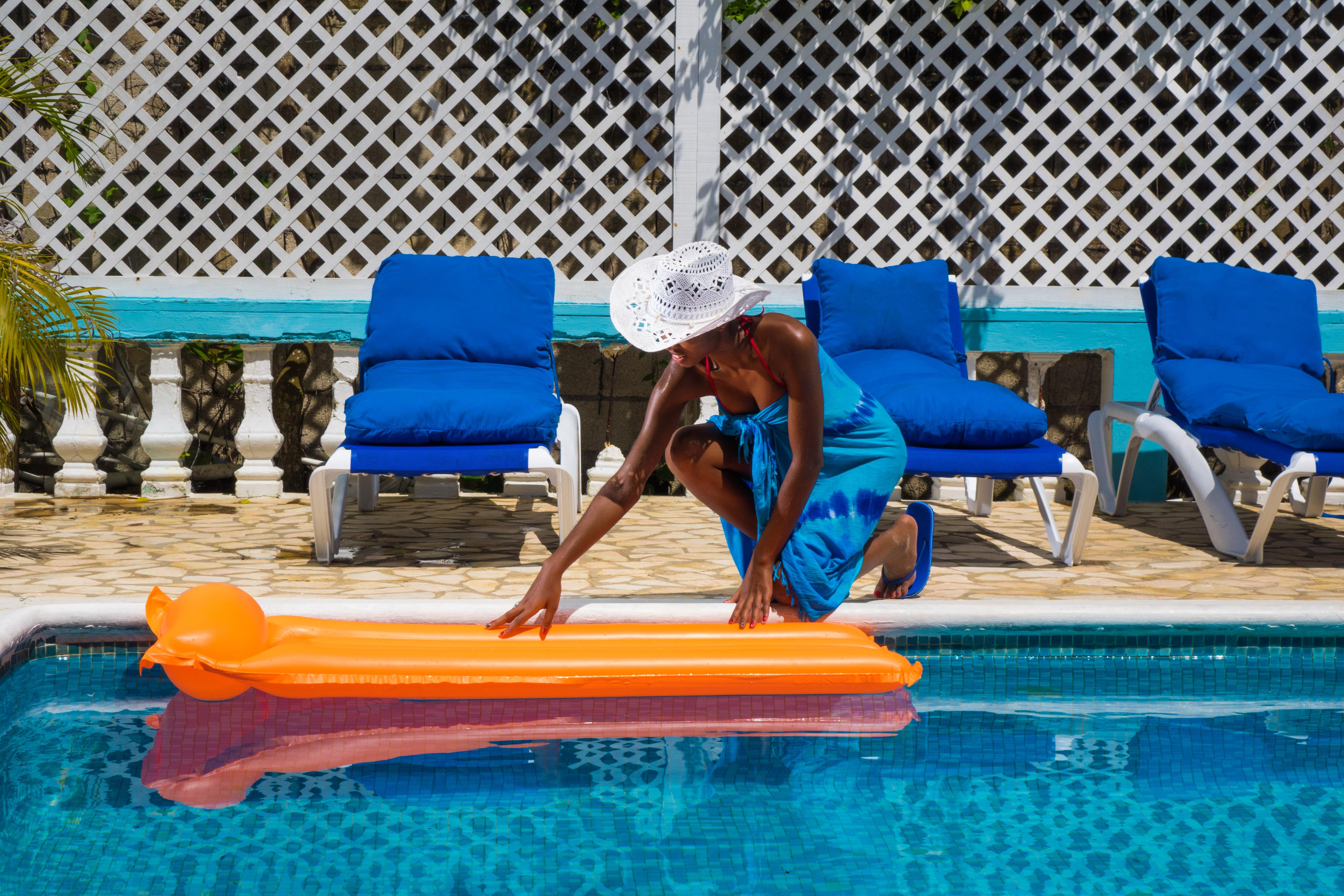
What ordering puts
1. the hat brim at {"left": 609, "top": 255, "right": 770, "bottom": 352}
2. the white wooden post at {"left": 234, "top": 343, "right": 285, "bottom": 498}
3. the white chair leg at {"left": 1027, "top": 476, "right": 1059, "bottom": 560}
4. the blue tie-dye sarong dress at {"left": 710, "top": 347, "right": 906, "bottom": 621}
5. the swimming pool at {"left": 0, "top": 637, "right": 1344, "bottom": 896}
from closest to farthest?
the swimming pool at {"left": 0, "top": 637, "right": 1344, "bottom": 896} < the hat brim at {"left": 609, "top": 255, "right": 770, "bottom": 352} < the blue tie-dye sarong dress at {"left": 710, "top": 347, "right": 906, "bottom": 621} < the white chair leg at {"left": 1027, "top": 476, "right": 1059, "bottom": 560} < the white wooden post at {"left": 234, "top": 343, "right": 285, "bottom": 498}

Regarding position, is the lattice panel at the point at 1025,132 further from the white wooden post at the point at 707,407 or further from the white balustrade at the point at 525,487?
the white balustrade at the point at 525,487

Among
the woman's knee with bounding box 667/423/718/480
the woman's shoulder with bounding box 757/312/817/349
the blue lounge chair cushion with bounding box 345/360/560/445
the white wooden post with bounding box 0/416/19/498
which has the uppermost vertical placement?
the woman's shoulder with bounding box 757/312/817/349

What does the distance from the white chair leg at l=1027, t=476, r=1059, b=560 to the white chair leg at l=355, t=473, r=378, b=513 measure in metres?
2.68

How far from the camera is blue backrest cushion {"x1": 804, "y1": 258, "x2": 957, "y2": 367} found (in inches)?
193

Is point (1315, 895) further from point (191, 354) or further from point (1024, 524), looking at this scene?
point (191, 354)

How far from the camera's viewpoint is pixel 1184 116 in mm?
6309

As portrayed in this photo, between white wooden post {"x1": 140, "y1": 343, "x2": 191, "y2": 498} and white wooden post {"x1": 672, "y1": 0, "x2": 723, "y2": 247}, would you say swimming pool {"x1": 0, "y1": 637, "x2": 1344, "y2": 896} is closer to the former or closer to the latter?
white wooden post {"x1": 140, "y1": 343, "x2": 191, "y2": 498}

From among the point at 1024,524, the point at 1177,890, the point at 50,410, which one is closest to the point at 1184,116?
the point at 1024,524

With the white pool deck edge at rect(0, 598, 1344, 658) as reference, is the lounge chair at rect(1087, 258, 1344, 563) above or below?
above

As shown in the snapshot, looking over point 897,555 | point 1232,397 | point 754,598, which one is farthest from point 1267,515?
point 754,598

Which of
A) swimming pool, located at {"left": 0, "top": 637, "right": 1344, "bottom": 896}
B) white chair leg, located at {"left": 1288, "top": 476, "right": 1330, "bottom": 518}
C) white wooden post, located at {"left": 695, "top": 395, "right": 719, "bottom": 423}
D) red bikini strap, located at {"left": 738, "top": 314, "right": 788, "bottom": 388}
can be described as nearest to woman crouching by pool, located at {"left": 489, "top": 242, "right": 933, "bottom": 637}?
red bikini strap, located at {"left": 738, "top": 314, "right": 788, "bottom": 388}

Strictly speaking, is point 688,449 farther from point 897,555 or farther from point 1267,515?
point 1267,515

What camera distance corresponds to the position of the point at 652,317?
Result: 2494 millimetres

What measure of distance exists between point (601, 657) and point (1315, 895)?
1.36m
